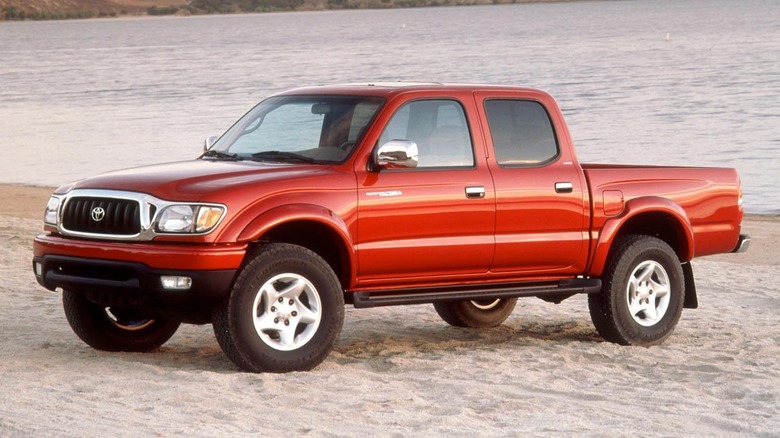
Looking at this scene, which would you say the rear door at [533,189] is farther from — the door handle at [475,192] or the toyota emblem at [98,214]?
the toyota emblem at [98,214]

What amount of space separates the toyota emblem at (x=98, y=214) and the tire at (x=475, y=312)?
307cm

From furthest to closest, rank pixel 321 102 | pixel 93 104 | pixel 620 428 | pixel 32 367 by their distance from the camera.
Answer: pixel 93 104 → pixel 321 102 → pixel 32 367 → pixel 620 428

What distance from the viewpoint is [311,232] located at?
8.87 metres

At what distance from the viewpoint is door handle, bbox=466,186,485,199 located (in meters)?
9.18

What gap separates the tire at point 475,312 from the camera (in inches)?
429

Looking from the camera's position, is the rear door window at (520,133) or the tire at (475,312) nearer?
the rear door window at (520,133)

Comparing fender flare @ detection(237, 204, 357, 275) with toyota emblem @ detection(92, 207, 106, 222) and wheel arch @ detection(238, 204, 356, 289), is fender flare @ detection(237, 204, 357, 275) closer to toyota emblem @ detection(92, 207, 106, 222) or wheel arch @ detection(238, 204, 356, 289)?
wheel arch @ detection(238, 204, 356, 289)

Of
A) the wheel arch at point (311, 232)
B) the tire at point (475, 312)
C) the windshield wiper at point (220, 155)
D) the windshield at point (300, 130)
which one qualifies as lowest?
the tire at point (475, 312)

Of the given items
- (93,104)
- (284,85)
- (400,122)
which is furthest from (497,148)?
(284,85)

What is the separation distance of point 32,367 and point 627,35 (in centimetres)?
12629

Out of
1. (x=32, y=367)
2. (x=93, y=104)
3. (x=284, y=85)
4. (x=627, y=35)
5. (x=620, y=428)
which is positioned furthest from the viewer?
(x=627, y=35)

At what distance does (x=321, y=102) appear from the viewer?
9.37 m

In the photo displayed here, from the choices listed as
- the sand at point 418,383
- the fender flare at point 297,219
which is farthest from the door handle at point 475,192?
the sand at point 418,383

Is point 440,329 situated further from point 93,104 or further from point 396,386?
point 93,104
